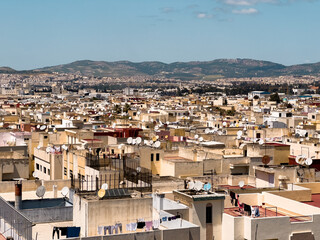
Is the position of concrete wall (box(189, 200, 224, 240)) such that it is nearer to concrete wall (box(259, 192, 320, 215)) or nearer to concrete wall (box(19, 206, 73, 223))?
concrete wall (box(259, 192, 320, 215))

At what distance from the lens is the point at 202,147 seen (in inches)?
1592

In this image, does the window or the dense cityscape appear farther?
the window

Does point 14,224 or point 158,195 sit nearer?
point 14,224

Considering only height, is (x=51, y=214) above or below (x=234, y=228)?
below

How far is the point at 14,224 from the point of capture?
67.8ft

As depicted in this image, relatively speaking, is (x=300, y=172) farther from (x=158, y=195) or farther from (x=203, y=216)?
(x=203, y=216)

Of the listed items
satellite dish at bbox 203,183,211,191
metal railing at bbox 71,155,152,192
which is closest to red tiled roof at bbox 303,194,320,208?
satellite dish at bbox 203,183,211,191

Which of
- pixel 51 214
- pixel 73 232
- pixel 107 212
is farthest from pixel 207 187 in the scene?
pixel 51 214

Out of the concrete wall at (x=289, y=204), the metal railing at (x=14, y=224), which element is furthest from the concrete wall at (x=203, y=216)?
the metal railing at (x=14, y=224)

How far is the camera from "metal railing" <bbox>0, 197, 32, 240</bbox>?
19953mm

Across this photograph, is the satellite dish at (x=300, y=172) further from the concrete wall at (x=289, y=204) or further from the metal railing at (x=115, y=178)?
the metal railing at (x=115, y=178)

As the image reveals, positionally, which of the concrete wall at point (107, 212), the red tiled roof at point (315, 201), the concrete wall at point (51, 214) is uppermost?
the concrete wall at point (107, 212)

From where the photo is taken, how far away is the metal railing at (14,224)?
1995cm

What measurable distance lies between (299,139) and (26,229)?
3017 cm
